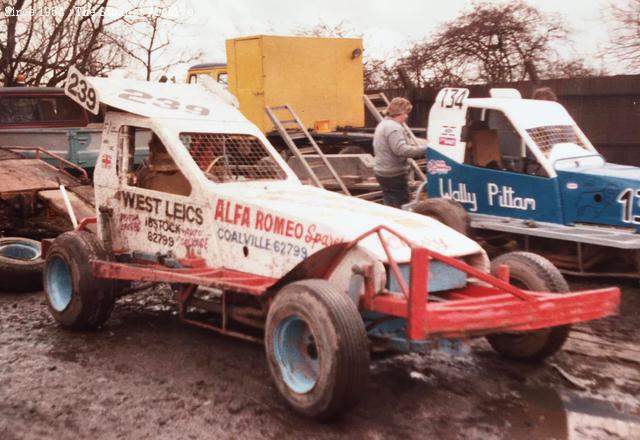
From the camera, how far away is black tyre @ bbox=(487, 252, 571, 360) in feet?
17.4

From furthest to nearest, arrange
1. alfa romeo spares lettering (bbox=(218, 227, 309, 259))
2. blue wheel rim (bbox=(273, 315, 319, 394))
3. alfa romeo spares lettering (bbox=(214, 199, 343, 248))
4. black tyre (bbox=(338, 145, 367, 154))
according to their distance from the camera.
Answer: black tyre (bbox=(338, 145, 367, 154))
alfa romeo spares lettering (bbox=(218, 227, 309, 259))
alfa romeo spares lettering (bbox=(214, 199, 343, 248))
blue wheel rim (bbox=(273, 315, 319, 394))

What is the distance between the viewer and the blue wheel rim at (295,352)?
464cm

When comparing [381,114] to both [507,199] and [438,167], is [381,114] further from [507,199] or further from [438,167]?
[507,199]

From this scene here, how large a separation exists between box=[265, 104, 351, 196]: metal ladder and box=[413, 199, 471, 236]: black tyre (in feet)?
8.18

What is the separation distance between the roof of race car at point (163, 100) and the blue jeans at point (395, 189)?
92.9 inches

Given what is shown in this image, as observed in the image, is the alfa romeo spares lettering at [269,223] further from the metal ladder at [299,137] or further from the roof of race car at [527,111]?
the metal ladder at [299,137]

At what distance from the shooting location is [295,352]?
4727 mm

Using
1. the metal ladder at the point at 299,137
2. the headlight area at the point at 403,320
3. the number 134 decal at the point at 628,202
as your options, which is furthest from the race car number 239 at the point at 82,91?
the number 134 decal at the point at 628,202

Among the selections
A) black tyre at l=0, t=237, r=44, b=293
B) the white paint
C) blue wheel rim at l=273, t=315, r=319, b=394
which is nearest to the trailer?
blue wheel rim at l=273, t=315, r=319, b=394

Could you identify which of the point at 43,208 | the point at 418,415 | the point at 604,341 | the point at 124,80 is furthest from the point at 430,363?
the point at 43,208

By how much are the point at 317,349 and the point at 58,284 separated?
3.14 meters

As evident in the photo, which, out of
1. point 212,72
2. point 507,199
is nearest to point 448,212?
point 507,199

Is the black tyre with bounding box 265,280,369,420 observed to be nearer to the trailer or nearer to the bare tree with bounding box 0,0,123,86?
the trailer

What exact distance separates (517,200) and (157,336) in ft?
12.5
